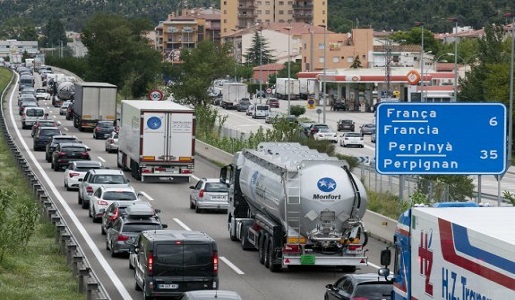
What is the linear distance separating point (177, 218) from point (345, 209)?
544 inches

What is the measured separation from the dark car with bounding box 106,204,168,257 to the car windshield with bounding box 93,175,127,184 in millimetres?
10894

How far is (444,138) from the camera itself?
28.5 metres

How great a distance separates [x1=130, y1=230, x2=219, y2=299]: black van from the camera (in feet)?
87.8

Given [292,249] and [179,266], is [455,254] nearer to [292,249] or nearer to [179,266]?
[179,266]

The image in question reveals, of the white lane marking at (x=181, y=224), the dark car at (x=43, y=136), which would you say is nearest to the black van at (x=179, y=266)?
the white lane marking at (x=181, y=224)

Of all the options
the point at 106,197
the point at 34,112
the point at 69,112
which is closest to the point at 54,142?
the point at 106,197

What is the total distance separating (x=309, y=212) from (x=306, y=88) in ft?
416

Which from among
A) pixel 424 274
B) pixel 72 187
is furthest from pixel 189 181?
pixel 424 274

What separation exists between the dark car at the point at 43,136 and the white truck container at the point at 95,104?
468 inches

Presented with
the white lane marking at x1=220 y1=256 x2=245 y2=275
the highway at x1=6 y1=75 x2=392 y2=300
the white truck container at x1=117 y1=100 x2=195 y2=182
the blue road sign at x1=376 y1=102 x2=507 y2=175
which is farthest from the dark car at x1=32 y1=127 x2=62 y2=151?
the blue road sign at x1=376 y1=102 x2=507 y2=175

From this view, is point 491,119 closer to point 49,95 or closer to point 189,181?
point 189,181

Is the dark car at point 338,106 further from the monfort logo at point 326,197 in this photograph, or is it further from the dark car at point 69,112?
the monfort logo at point 326,197

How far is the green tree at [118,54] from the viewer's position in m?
118

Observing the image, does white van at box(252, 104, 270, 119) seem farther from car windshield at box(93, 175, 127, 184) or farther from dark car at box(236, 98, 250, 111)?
car windshield at box(93, 175, 127, 184)
